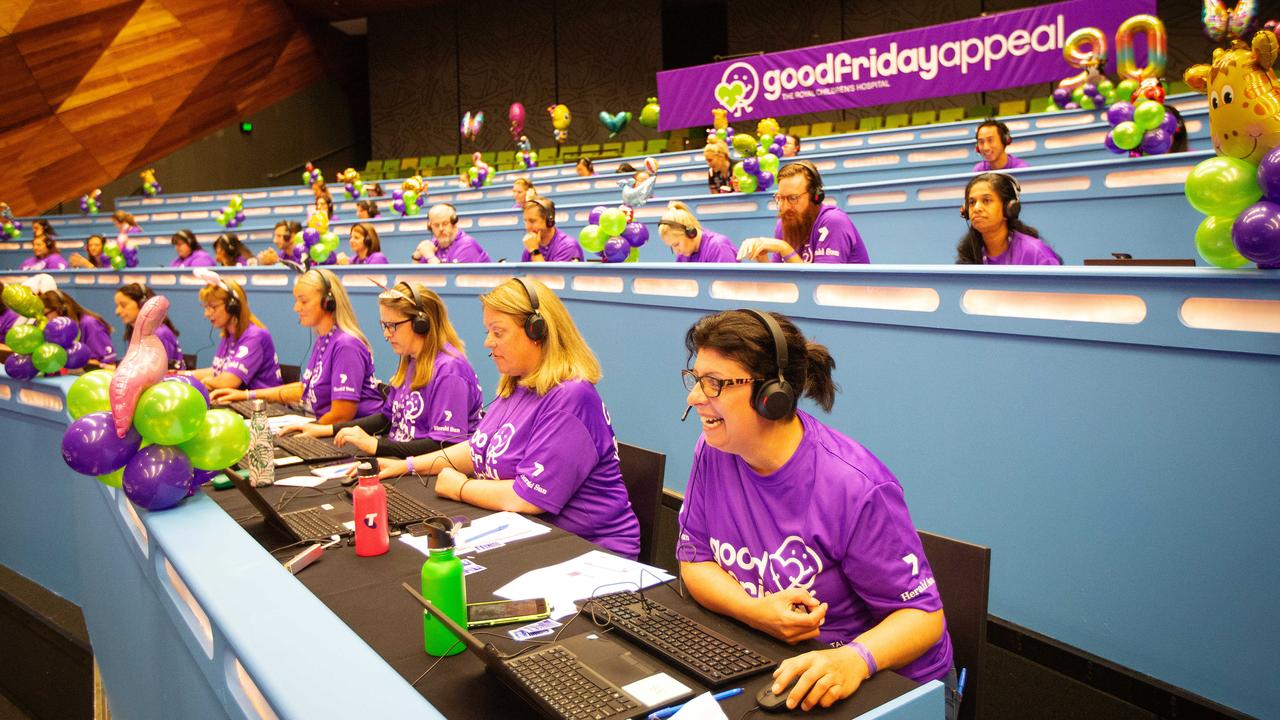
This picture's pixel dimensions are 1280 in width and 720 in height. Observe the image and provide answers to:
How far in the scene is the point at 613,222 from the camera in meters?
4.33

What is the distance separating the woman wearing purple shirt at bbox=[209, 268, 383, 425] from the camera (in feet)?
11.4

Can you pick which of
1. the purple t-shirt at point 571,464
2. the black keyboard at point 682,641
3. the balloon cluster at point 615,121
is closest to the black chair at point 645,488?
the purple t-shirt at point 571,464

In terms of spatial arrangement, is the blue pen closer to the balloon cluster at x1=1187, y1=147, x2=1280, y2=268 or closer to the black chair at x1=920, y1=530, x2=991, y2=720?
the black chair at x1=920, y1=530, x2=991, y2=720

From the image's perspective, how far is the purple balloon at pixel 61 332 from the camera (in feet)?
9.98

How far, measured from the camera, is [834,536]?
1411 mm

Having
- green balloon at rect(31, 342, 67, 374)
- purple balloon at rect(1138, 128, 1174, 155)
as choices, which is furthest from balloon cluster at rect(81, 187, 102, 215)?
purple balloon at rect(1138, 128, 1174, 155)

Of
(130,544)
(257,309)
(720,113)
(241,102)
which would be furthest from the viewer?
(241,102)

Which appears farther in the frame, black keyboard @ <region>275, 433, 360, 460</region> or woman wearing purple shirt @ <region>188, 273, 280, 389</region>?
woman wearing purple shirt @ <region>188, 273, 280, 389</region>

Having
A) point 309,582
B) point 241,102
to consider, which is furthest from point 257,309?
point 241,102

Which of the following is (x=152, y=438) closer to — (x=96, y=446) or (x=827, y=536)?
(x=96, y=446)

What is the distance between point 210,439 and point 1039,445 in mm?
2076

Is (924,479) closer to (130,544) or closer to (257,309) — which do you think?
(130,544)

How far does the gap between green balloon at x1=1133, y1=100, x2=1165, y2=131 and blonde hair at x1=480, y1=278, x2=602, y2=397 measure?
3789mm

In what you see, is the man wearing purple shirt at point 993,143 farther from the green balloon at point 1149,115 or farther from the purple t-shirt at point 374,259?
the purple t-shirt at point 374,259
